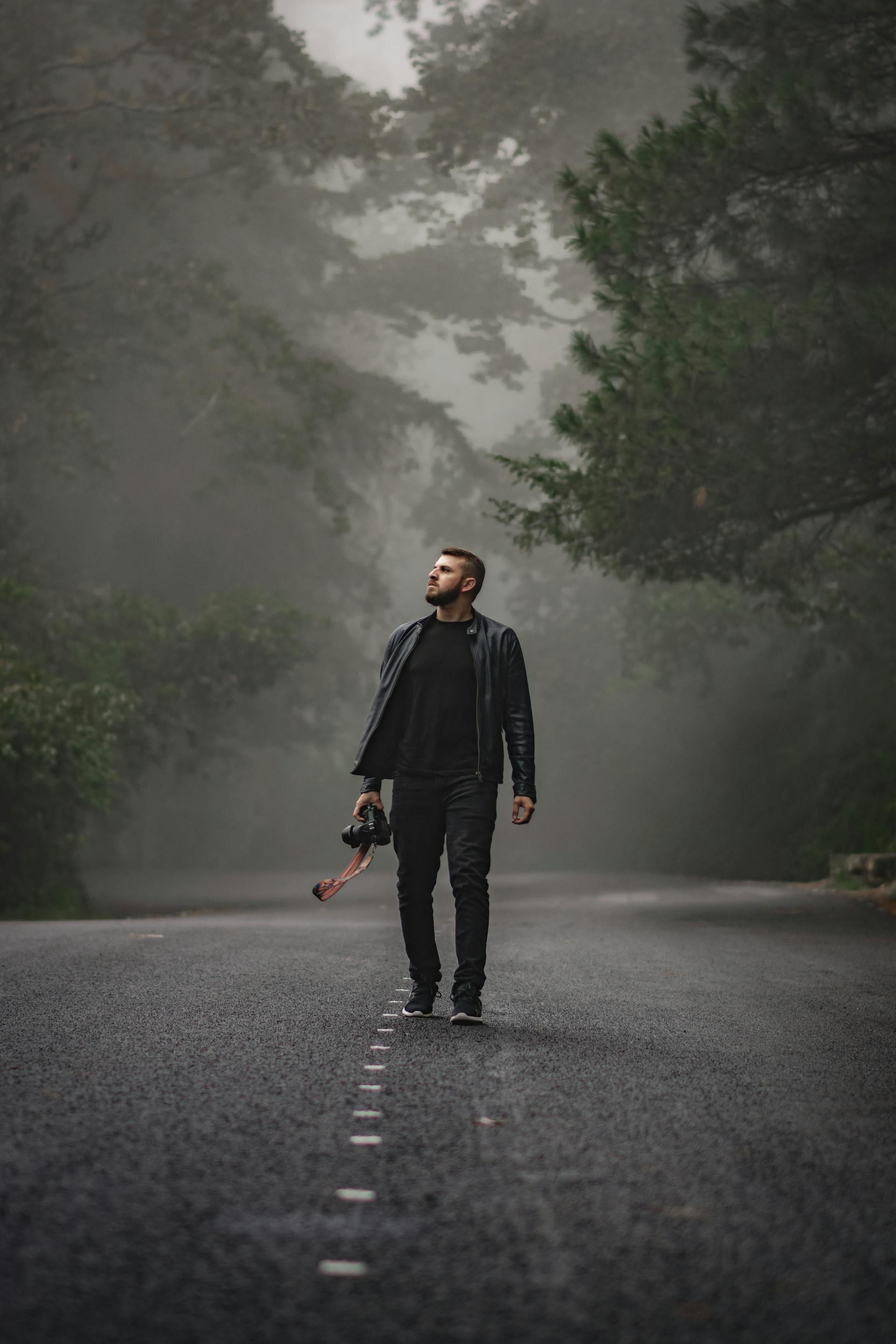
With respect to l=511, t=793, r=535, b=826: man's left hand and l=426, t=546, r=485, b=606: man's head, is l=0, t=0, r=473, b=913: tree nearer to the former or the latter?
l=426, t=546, r=485, b=606: man's head

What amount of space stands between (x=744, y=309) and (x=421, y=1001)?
355 inches

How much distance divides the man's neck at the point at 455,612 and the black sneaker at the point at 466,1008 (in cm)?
165

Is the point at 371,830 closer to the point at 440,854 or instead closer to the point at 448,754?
the point at 440,854

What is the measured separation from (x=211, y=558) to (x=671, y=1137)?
32.0 meters

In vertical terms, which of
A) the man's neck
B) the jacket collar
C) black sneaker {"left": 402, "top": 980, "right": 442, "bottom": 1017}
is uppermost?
the man's neck

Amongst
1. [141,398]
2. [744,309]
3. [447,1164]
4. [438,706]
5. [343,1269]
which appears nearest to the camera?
[343,1269]

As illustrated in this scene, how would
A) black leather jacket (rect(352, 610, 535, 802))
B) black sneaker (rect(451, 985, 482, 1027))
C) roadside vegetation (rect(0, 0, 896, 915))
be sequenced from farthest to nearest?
roadside vegetation (rect(0, 0, 896, 915)), black leather jacket (rect(352, 610, 535, 802)), black sneaker (rect(451, 985, 482, 1027))

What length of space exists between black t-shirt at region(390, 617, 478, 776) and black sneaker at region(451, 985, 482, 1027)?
936 millimetres

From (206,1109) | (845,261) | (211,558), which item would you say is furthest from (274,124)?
(206,1109)

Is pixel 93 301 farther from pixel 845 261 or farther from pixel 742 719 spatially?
pixel 845 261

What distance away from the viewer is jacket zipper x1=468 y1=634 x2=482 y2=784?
5.78 m

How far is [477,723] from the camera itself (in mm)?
5855

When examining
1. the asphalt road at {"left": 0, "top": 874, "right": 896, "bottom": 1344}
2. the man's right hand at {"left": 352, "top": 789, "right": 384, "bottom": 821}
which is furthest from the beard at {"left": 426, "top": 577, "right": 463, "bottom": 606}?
the asphalt road at {"left": 0, "top": 874, "right": 896, "bottom": 1344}

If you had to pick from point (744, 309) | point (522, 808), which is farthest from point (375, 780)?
point (744, 309)
